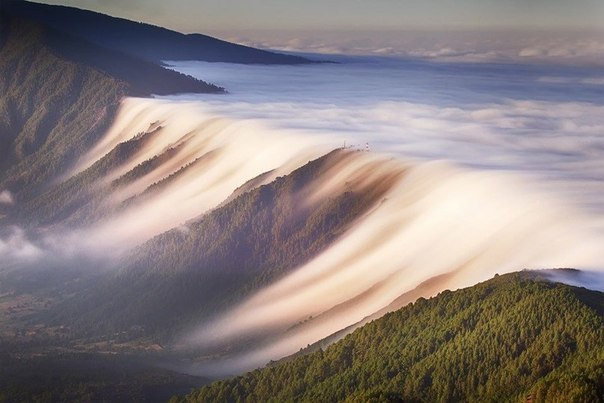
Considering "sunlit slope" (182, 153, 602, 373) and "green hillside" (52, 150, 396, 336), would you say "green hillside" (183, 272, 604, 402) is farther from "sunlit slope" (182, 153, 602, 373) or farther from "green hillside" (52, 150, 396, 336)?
"green hillside" (52, 150, 396, 336)

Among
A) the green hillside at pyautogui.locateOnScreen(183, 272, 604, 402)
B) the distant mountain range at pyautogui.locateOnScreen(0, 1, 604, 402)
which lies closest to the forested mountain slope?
the distant mountain range at pyautogui.locateOnScreen(0, 1, 604, 402)

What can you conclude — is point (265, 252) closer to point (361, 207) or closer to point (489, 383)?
point (361, 207)

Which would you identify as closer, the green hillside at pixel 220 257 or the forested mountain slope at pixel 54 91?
the green hillside at pixel 220 257

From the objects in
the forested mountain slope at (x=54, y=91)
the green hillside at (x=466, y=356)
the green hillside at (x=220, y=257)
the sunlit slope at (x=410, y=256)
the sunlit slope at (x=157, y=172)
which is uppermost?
the forested mountain slope at (x=54, y=91)

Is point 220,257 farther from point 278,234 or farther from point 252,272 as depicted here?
point 278,234

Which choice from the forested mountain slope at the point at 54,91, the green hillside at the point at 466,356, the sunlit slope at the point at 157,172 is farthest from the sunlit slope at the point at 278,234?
the forested mountain slope at the point at 54,91

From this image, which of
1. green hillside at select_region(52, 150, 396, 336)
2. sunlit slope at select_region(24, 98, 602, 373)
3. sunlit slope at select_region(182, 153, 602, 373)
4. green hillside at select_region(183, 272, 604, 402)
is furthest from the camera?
green hillside at select_region(52, 150, 396, 336)

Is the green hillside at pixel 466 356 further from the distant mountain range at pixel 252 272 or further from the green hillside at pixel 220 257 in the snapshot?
the green hillside at pixel 220 257

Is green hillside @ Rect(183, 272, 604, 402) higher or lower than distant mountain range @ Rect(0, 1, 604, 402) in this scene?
lower
